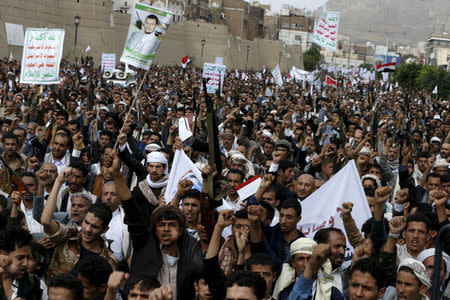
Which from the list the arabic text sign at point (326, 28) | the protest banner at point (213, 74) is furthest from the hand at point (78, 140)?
the arabic text sign at point (326, 28)

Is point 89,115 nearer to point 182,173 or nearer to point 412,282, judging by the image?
point 182,173

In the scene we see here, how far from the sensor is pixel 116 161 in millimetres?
5410

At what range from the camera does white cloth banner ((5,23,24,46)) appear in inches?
1706

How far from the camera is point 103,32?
183 ft

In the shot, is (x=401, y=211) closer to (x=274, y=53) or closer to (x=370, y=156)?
(x=370, y=156)

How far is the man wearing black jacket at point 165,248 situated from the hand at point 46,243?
643mm

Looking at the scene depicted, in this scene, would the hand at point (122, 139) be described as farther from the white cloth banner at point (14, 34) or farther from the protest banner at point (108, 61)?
the white cloth banner at point (14, 34)

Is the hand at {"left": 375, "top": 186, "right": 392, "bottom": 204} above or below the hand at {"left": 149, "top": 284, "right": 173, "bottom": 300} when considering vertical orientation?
above

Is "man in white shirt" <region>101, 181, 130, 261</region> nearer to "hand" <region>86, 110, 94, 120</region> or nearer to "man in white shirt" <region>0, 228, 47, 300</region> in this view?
"man in white shirt" <region>0, 228, 47, 300</region>

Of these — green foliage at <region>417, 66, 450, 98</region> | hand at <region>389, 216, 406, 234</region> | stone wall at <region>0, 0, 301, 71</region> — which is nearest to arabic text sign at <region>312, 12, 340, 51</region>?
hand at <region>389, 216, 406, 234</region>

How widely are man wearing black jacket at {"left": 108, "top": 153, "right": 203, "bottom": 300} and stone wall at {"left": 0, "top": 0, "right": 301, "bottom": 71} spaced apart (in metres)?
38.8

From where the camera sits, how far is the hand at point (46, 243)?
5.44 m

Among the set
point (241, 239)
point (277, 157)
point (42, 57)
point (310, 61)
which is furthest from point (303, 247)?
point (310, 61)

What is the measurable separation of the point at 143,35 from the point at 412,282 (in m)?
5.66
